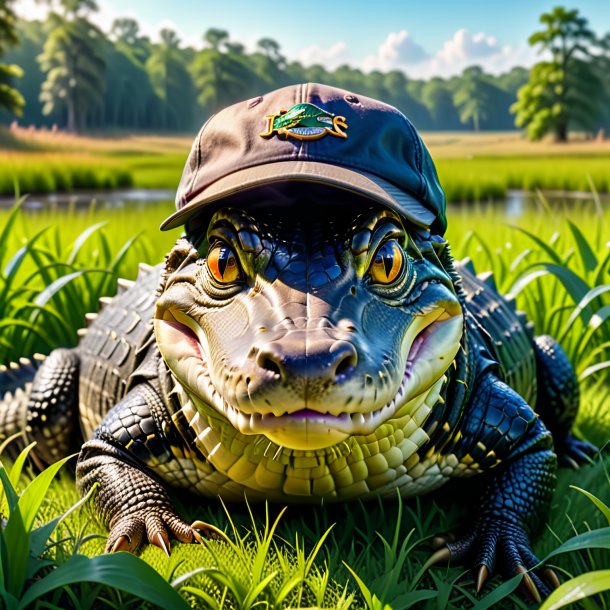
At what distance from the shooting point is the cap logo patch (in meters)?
2.09

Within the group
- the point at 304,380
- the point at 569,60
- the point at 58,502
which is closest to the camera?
the point at 304,380

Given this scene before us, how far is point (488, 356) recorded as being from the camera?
2656mm

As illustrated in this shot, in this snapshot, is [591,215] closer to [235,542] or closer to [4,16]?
[235,542]

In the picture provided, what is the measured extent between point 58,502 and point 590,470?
1.96 meters

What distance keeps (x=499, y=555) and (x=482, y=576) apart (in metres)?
0.14

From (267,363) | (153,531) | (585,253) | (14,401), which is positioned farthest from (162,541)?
(585,253)

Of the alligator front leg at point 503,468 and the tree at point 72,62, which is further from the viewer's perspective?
the tree at point 72,62

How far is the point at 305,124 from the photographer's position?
210cm

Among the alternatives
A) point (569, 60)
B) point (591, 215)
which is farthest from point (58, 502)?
point (569, 60)

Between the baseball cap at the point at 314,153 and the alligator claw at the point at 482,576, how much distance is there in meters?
→ 0.98

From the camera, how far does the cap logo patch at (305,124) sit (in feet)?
6.86

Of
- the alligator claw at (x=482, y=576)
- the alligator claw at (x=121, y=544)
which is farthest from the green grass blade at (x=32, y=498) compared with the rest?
the alligator claw at (x=482, y=576)

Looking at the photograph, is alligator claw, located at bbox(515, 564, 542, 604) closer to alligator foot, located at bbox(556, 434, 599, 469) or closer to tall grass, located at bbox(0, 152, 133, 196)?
alligator foot, located at bbox(556, 434, 599, 469)

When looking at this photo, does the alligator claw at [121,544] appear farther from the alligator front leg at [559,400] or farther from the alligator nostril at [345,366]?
the alligator front leg at [559,400]
